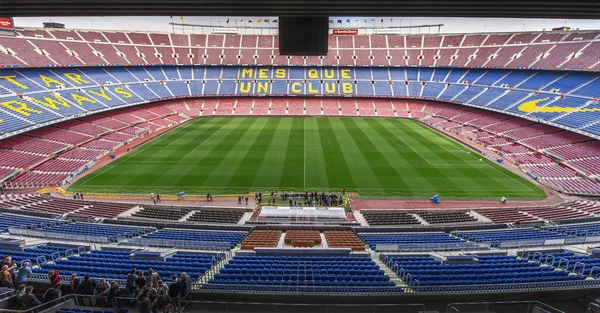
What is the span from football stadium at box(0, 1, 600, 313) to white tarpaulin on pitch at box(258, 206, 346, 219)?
0.13 m

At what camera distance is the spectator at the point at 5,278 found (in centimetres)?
703

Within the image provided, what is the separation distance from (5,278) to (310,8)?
1018 centimetres

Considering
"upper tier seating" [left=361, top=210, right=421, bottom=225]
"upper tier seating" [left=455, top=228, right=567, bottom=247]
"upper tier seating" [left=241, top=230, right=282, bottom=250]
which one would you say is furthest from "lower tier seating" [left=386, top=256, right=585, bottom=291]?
"upper tier seating" [left=361, top=210, right=421, bottom=225]

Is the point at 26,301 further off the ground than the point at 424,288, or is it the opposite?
the point at 26,301

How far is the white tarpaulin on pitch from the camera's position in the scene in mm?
19427

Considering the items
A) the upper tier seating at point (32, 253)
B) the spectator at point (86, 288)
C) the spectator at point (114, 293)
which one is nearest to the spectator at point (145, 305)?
the spectator at point (114, 293)

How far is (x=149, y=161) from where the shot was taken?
31.5 metres

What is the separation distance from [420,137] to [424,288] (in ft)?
118

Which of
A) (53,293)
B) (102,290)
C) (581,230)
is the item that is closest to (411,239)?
(581,230)

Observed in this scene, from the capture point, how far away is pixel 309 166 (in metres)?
30.2

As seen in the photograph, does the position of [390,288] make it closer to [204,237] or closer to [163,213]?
[204,237]

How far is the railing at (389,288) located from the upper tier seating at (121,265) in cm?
160

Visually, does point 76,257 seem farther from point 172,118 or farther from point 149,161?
point 172,118

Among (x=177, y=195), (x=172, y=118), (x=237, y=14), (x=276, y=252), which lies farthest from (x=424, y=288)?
(x=172, y=118)
